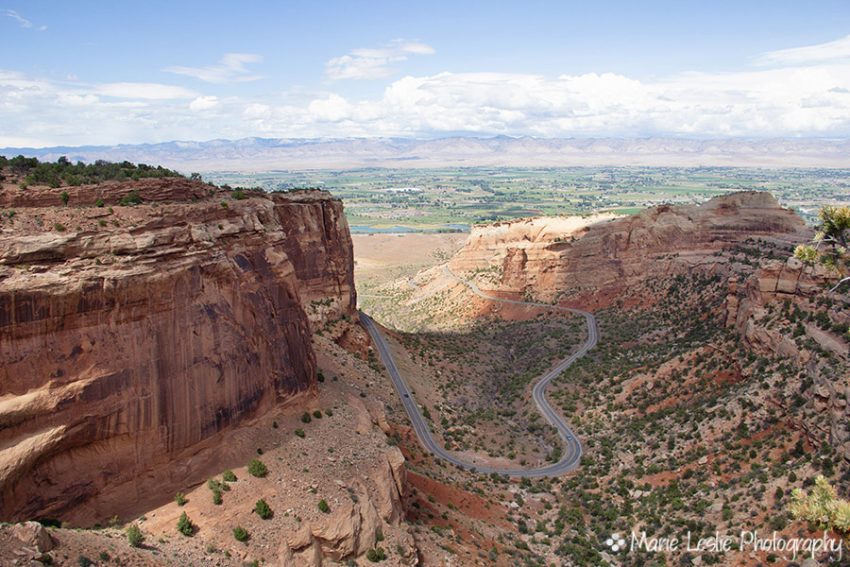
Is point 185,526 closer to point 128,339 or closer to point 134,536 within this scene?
point 134,536

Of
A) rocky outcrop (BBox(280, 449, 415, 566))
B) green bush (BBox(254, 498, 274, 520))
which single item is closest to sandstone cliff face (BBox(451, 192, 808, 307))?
rocky outcrop (BBox(280, 449, 415, 566))

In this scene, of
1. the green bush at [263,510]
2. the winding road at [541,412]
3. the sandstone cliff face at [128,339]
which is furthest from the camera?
the winding road at [541,412]

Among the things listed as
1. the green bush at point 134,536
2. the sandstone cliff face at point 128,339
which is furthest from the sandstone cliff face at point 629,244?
the green bush at point 134,536

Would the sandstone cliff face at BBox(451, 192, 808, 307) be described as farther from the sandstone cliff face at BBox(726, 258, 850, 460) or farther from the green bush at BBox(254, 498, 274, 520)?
the green bush at BBox(254, 498, 274, 520)

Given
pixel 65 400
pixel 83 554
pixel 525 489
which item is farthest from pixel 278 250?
pixel 525 489

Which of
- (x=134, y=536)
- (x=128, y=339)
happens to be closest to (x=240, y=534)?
(x=134, y=536)

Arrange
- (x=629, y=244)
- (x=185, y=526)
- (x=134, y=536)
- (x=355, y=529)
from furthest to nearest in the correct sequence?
(x=629, y=244), (x=355, y=529), (x=185, y=526), (x=134, y=536)

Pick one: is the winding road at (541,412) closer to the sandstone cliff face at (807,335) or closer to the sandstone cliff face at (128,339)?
the sandstone cliff face at (807,335)
